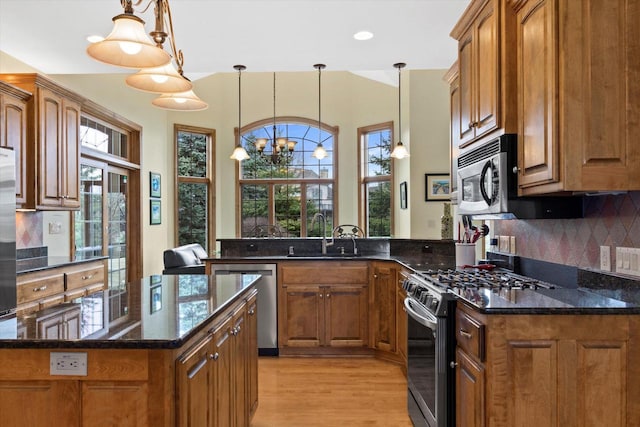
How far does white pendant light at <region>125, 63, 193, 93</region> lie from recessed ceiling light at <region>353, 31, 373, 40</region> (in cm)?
173

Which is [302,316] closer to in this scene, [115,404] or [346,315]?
[346,315]

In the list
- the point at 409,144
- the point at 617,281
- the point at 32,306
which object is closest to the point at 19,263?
the point at 32,306

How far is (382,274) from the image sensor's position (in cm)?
421

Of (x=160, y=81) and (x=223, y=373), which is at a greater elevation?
(x=160, y=81)

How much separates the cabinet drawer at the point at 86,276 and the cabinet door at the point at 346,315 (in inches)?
Result: 84.4

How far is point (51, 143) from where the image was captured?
4223 mm

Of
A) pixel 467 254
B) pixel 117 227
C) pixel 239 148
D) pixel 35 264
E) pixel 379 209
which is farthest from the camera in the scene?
pixel 379 209

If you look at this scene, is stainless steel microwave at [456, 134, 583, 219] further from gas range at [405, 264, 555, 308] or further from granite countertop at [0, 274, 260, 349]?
granite countertop at [0, 274, 260, 349]

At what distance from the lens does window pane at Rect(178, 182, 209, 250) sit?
803cm

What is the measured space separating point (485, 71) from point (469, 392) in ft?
5.62

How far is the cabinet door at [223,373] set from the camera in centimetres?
189

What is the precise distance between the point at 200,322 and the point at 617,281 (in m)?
1.84

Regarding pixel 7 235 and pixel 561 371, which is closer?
pixel 561 371

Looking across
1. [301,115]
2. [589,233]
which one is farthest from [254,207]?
[589,233]
